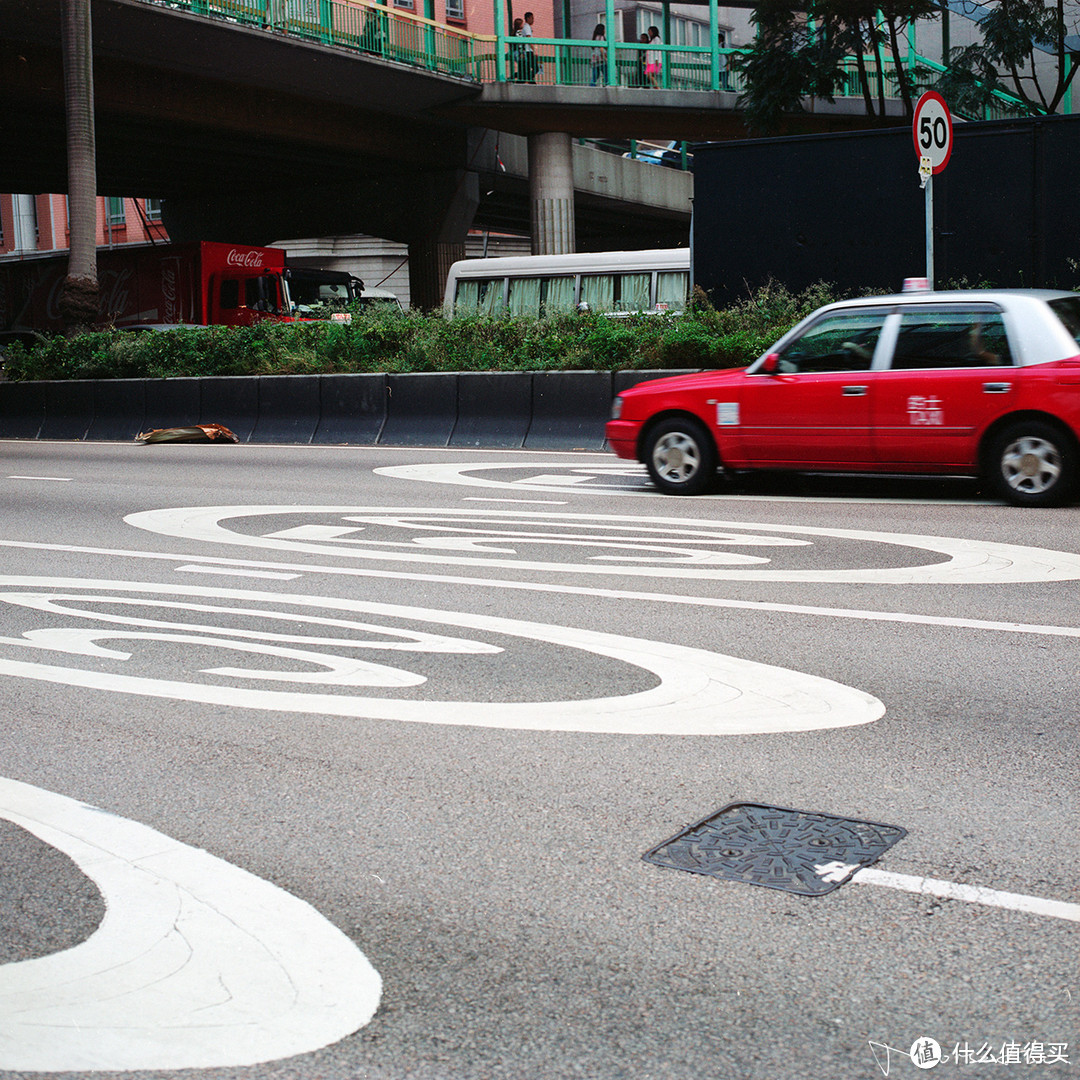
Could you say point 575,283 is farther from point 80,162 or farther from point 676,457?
point 676,457

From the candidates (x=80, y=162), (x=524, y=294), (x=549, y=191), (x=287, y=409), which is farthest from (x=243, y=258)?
(x=287, y=409)

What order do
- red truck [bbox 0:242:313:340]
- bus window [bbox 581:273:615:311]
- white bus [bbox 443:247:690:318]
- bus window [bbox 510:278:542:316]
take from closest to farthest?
1. white bus [bbox 443:247:690:318]
2. bus window [bbox 581:273:615:311]
3. bus window [bbox 510:278:542:316]
4. red truck [bbox 0:242:313:340]

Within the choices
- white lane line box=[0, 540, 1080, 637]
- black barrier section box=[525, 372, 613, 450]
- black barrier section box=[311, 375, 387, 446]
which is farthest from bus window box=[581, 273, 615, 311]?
white lane line box=[0, 540, 1080, 637]

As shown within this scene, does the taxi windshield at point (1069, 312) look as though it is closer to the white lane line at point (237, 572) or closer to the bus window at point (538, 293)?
the white lane line at point (237, 572)

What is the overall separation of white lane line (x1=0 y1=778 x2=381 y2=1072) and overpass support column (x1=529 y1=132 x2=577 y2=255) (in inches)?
1439

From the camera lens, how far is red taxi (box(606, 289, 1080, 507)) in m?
9.80

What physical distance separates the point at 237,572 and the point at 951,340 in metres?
5.62

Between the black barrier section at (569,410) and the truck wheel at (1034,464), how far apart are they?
677cm

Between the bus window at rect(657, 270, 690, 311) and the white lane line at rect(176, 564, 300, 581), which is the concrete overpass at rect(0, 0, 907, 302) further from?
the white lane line at rect(176, 564, 300, 581)

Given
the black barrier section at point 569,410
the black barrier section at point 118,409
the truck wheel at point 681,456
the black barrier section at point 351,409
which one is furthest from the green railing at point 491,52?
the truck wheel at point 681,456

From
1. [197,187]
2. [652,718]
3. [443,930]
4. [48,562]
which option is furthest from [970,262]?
[197,187]

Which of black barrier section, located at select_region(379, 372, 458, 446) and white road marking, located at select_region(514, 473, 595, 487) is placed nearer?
white road marking, located at select_region(514, 473, 595, 487)

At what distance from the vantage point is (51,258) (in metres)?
37.1

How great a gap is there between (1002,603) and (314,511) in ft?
19.8
